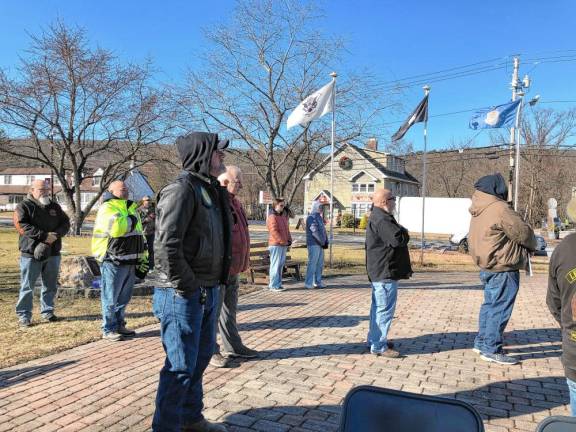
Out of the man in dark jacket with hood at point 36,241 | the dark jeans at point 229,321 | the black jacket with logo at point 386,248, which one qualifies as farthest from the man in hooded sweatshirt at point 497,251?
the man in dark jacket with hood at point 36,241

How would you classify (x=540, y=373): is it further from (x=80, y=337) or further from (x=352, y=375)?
(x=80, y=337)

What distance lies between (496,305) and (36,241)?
18.5 feet

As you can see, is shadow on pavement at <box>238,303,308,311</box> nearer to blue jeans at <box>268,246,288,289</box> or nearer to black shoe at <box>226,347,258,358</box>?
blue jeans at <box>268,246,288,289</box>

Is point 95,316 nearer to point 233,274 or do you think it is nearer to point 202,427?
point 233,274

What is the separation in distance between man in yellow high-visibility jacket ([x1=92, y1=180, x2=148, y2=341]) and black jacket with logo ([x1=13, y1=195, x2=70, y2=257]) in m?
0.92

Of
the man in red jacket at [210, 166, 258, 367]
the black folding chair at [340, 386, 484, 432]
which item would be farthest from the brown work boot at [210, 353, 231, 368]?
the black folding chair at [340, 386, 484, 432]

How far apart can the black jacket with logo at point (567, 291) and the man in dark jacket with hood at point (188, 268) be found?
2.04m

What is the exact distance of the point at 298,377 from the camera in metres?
4.78

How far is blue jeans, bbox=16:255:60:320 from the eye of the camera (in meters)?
6.42

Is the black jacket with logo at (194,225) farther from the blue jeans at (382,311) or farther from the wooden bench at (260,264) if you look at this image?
the wooden bench at (260,264)

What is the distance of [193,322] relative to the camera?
124 inches

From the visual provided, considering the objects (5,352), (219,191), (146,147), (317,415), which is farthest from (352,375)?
(146,147)

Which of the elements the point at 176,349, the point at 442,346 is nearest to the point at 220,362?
the point at 176,349

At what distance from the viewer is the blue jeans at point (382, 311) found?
17.7 ft
